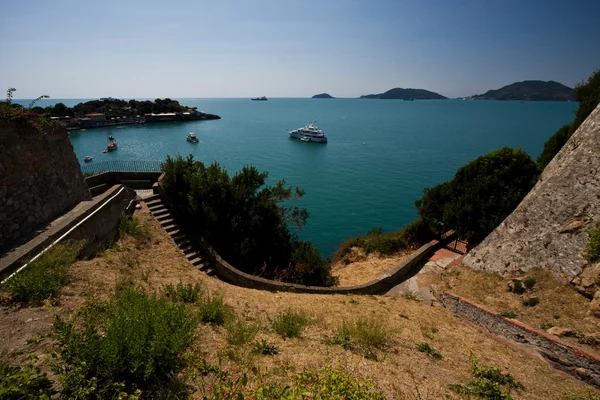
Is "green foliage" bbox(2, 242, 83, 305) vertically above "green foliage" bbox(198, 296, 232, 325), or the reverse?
"green foliage" bbox(2, 242, 83, 305)

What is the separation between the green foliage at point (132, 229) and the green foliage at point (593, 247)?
17.0 m

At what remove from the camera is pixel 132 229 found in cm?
1229

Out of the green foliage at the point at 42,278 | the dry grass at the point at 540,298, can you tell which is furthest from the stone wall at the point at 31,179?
the dry grass at the point at 540,298

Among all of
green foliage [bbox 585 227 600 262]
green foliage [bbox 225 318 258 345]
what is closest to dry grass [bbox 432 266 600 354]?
green foliage [bbox 585 227 600 262]

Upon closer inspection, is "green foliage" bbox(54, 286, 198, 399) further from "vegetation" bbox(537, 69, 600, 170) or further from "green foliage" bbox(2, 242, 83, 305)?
"vegetation" bbox(537, 69, 600, 170)

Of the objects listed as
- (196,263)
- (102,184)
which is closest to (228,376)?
(196,263)

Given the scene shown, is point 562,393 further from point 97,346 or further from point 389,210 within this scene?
point 389,210

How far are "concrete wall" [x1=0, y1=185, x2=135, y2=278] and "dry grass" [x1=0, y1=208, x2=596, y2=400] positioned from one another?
76 cm

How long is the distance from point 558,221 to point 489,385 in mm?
9570

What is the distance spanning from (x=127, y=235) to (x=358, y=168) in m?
43.6

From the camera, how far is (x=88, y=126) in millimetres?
91938

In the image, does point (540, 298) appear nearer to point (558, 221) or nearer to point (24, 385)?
point (558, 221)

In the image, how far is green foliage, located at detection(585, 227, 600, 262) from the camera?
32.8ft

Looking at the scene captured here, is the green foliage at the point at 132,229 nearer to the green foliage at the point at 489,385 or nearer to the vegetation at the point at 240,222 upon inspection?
the vegetation at the point at 240,222
